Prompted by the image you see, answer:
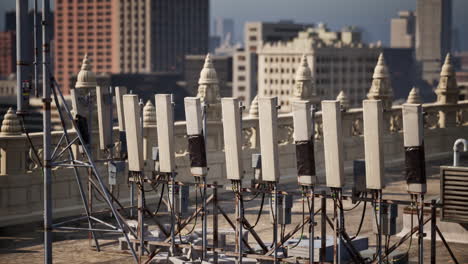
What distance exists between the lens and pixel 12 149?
91.8 ft

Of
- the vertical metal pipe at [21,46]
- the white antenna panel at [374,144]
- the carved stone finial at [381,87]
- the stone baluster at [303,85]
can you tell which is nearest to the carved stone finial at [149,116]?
the stone baluster at [303,85]

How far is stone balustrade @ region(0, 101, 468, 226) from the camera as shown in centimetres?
2792

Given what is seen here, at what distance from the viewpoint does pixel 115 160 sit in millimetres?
25641

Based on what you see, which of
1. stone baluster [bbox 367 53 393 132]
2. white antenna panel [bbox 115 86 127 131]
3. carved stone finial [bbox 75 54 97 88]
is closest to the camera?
white antenna panel [bbox 115 86 127 131]

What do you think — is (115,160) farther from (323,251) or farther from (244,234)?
(323,251)

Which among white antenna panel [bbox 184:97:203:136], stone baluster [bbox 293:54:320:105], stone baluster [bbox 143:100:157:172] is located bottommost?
stone baluster [bbox 143:100:157:172]

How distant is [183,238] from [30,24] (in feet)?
19.0

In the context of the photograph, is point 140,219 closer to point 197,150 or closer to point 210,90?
point 197,150

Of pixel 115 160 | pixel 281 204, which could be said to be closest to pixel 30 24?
pixel 115 160

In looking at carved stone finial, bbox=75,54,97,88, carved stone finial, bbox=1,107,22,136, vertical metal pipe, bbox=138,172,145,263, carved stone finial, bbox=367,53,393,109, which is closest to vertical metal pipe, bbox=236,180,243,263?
vertical metal pipe, bbox=138,172,145,263

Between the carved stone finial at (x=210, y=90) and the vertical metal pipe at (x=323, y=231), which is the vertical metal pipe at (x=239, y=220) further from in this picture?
the carved stone finial at (x=210, y=90)

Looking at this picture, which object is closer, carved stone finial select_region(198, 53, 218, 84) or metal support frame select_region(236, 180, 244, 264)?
metal support frame select_region(236, 180, 244, 264)

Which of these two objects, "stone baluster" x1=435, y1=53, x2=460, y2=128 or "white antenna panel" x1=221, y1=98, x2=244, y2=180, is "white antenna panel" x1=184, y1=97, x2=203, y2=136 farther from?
"stone baluster" x1=435, y1=53, x2=460, y2=128

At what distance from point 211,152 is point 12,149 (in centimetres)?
730
